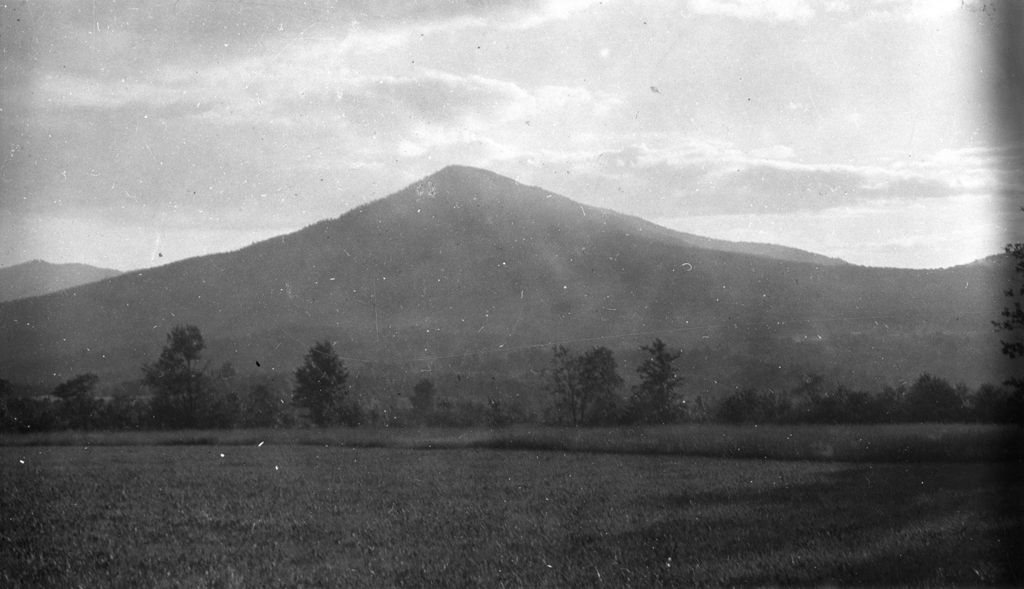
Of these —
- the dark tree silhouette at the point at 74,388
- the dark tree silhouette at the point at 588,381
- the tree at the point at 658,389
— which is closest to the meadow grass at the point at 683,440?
the dark tree silhouette at the point at 74,388

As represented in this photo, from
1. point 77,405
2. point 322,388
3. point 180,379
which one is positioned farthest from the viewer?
point 180,379

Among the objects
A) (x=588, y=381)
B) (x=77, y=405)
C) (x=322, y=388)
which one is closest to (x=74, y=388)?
(x=77, y=405)

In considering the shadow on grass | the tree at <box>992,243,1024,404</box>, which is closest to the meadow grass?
the tree at <box>992,243,1024,404</box>

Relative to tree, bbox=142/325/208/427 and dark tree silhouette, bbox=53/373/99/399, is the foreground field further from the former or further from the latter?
tree, bbox=142/325/208/427

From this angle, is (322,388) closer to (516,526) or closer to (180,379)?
(180,379)

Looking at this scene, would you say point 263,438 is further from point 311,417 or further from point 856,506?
point 856,506

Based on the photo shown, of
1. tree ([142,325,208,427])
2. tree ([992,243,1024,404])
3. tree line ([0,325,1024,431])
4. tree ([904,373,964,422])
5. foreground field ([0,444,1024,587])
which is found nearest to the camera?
foreground field ([0,444,1024,587])

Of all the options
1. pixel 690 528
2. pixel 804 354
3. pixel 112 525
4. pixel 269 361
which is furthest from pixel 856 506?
pixel 269 361
